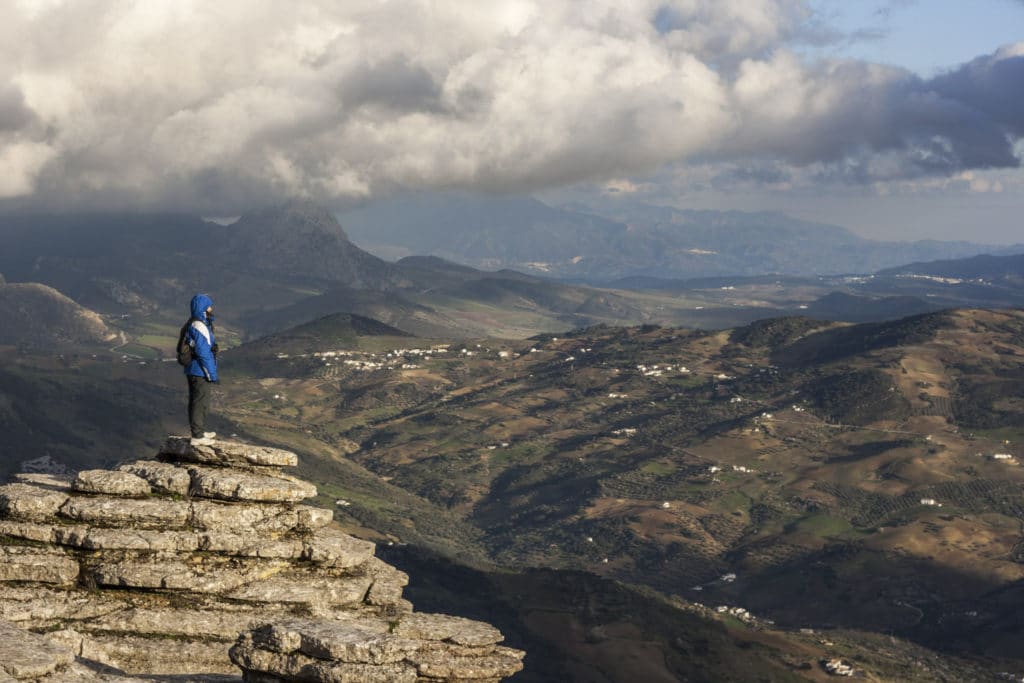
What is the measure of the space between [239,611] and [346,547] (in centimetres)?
620

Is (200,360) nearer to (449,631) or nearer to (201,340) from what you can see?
(201,340)

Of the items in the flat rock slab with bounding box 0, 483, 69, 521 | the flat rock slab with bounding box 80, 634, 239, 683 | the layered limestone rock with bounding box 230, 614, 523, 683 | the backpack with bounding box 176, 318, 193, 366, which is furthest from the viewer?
the backpack with bounding box 176, 318, 193, 366

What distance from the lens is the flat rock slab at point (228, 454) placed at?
55031mm

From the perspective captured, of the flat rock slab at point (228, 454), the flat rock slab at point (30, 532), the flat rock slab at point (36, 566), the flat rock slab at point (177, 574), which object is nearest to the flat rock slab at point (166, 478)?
the flat rock slab at point (228, 454)

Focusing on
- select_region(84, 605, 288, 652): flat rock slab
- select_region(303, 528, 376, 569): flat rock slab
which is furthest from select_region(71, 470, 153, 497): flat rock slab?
select_region(303, 528, 376, 569): flat rock slab

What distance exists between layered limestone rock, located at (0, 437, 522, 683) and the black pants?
5.29 feet

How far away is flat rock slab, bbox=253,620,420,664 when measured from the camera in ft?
128

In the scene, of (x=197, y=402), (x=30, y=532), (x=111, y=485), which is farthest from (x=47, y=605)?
(x=197, y=402)

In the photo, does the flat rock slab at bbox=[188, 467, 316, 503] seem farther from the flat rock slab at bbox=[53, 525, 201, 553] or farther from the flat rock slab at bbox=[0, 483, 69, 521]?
the flat rock slab at bbox=[0, 483, 69, 521]

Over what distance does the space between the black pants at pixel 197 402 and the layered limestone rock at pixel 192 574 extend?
1.61 meters

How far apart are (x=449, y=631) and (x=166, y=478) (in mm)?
17352

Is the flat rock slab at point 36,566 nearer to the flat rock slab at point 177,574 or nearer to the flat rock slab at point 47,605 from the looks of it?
the flat rock slab at point 47,605

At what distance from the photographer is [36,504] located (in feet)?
165

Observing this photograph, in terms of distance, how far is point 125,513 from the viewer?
50.4m
